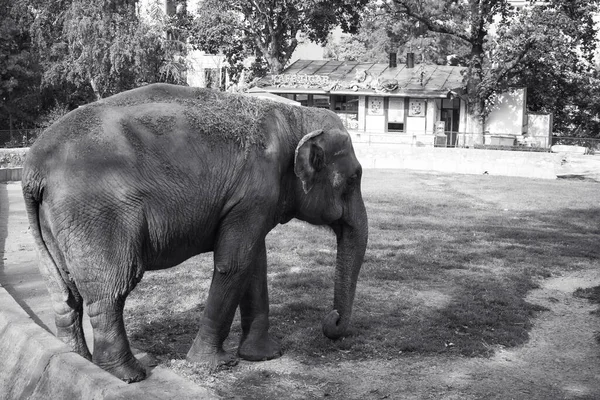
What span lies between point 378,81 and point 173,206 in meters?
35.5

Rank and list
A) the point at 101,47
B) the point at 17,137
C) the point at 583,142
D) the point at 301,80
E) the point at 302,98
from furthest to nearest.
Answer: the point at 302,98 → the point at 301,80 → the point at 101,47 → the point at 17,137 → the point at 583,142

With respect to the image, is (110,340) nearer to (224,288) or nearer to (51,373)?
(51,373)

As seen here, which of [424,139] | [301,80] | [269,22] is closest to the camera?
[424,139]

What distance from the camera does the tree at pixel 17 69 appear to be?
111ft

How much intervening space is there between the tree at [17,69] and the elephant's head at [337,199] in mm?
29231

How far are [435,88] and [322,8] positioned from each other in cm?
778

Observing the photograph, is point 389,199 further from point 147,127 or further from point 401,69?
point 401,69

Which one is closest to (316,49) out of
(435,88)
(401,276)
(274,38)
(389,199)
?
(274,38)

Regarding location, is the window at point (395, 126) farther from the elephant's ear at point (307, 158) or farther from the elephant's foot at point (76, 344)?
the elephant's foot at point (76, 344)

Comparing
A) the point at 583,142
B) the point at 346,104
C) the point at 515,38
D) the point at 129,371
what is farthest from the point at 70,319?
the point at 346,104

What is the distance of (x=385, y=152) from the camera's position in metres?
29.8

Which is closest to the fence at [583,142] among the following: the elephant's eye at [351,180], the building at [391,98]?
the building at [391,98]

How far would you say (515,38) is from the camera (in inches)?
1379

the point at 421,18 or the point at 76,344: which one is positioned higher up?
the point at 421,18
